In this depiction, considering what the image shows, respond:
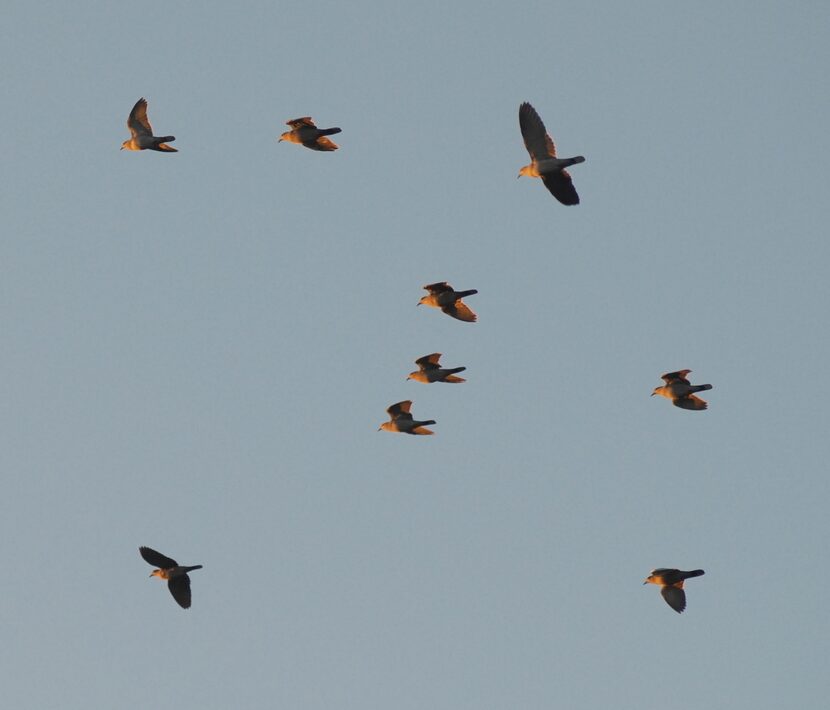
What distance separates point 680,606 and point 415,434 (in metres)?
8.46

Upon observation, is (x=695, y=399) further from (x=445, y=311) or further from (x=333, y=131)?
(x=333, y=131)

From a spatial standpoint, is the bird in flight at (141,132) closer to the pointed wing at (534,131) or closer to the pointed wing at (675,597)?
the pointed wing at (534,131)

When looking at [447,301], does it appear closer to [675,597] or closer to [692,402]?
[692,402]

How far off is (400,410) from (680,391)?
7433 millimetres

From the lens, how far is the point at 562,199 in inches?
1695

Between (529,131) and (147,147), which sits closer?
(529,131)

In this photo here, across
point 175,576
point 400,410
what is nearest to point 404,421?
point 400,410

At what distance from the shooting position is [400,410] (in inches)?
1860

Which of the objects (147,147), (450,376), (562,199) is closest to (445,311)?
(450,376)

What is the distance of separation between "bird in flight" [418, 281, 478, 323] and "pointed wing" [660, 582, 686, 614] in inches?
354

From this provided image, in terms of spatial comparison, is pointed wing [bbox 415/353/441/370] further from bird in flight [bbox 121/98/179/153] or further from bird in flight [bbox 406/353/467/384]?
bird in flight [bbox 121/98/179/153]

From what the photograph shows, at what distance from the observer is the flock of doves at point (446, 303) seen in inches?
1681

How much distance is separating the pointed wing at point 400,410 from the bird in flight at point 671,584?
7.80 meters

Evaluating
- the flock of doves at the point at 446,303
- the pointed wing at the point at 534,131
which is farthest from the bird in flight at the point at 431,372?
the pointed wing at the point at 534,131
